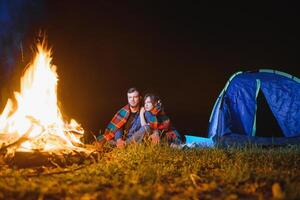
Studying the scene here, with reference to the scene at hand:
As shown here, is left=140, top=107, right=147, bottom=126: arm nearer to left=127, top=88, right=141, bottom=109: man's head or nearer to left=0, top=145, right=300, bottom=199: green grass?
left=127, top=88, right=141, bottom=109: man's head

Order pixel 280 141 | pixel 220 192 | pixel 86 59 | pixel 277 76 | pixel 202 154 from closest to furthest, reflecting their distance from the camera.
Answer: pixel 220 192 → pixel 202 154 → pixel 280 141 → pixel 277 76 → pixel 86 59

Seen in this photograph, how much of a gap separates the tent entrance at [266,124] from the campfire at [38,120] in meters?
5.13

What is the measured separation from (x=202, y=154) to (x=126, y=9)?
38.8 ft

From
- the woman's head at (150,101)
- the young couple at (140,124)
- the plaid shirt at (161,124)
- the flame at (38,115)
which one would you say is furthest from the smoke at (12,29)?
the flame at (38,115)

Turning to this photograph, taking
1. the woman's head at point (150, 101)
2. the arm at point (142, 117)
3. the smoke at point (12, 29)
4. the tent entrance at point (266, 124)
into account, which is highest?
the smoke at point (12, 29)

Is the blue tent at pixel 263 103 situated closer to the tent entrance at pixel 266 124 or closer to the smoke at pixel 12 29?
the tent entrance at pixel 266 124

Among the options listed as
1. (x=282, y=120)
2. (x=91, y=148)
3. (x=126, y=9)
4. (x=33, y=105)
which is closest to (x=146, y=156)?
(x=91, y=148)

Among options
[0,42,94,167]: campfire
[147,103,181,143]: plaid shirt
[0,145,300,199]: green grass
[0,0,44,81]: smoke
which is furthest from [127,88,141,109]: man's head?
[0,0,44,81]: smoke

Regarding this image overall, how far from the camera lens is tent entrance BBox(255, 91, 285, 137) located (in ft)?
33.6

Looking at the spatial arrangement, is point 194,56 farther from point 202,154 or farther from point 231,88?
point 202,154

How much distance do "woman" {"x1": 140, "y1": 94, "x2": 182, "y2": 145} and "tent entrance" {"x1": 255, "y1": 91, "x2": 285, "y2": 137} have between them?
8.88 ft

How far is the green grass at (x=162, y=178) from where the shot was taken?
4.32 metres

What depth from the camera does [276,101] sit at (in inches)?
406

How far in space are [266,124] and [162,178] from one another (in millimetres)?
5961
